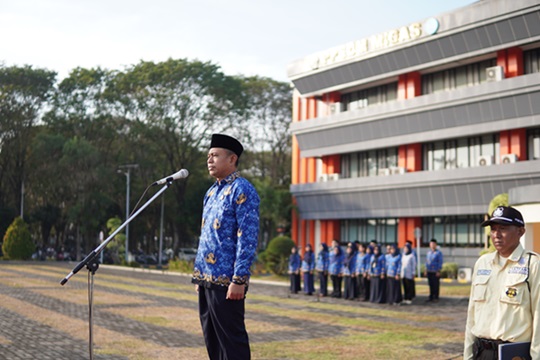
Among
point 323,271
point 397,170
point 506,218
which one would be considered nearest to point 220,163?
point 506,218

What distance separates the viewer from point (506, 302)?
4.59 metres

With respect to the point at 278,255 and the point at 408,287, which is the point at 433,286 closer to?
the point at 408,287

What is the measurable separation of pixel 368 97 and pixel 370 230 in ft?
27.2

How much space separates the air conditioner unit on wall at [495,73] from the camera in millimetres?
33625

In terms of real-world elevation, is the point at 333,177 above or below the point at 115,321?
above

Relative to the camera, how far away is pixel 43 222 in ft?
199

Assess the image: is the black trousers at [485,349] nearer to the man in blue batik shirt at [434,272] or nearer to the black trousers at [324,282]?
the man in blue batik shirt at [434,272]

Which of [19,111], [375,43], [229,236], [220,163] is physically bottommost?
[229,236]

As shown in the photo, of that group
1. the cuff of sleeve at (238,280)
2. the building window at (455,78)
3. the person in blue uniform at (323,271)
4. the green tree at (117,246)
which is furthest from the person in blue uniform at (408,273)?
the green tree at (117,246)

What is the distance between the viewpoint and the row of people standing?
2072cm

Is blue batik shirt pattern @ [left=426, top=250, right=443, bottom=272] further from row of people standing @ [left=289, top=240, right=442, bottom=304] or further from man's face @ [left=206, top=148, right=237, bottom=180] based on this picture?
man's face @ [left=206, top=148, right=237, bottom=180]

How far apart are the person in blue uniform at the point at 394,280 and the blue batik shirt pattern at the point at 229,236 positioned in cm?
1536

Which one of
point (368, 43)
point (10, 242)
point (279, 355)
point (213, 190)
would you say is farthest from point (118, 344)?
point (10, 242)

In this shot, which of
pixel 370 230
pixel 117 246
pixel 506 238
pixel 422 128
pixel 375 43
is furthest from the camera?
pixel 117 246
